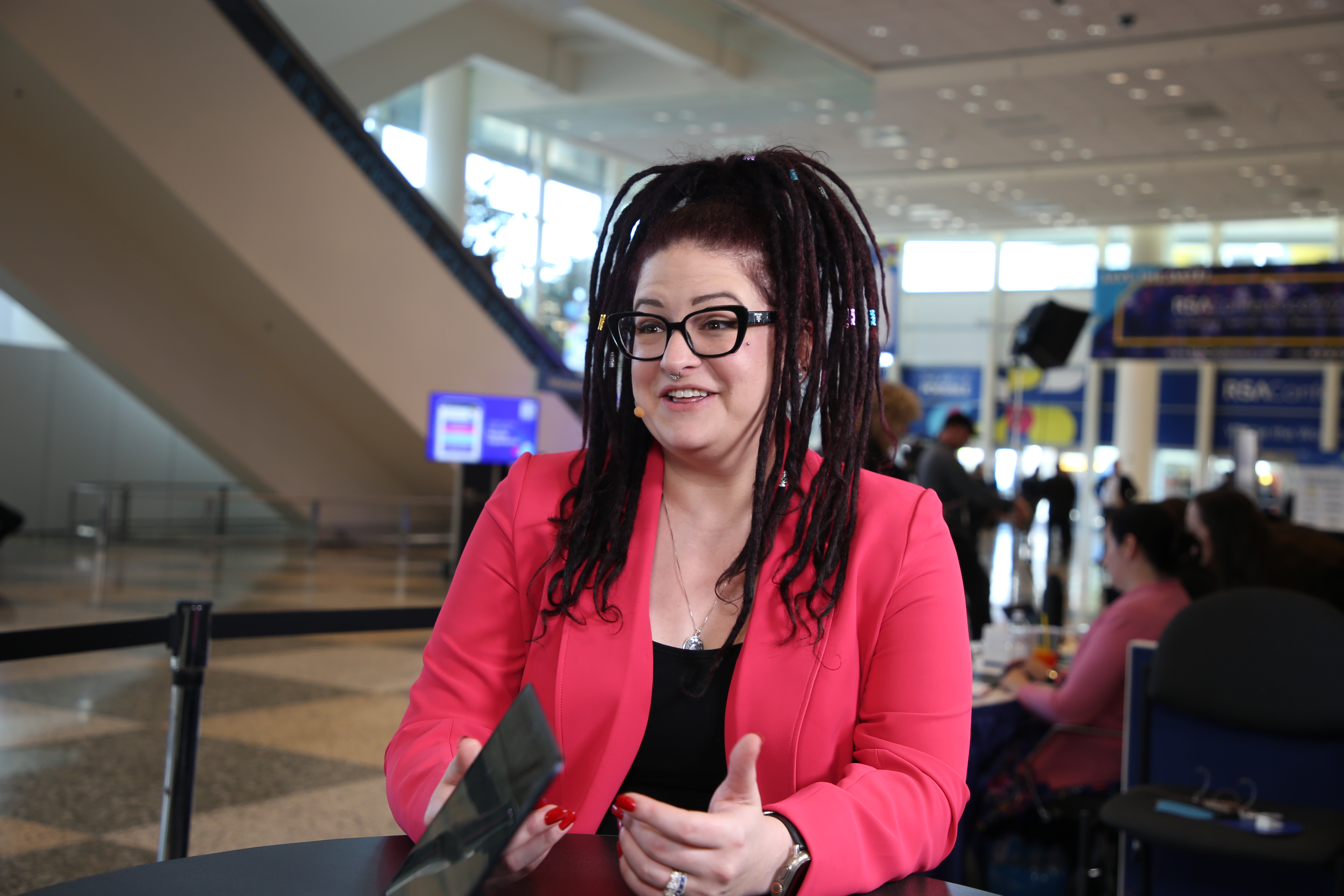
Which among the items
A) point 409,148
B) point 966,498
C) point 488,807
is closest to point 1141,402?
point 409,148

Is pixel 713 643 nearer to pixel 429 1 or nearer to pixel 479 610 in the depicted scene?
pixel 479 610

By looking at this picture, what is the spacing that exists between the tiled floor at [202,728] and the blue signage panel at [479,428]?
1481mm

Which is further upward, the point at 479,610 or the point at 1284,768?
the point at 479,610

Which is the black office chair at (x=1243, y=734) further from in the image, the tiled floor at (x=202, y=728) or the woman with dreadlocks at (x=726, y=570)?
the tiled floor at (x=202, y=728)

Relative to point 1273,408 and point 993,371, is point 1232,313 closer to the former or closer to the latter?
point 1273,408

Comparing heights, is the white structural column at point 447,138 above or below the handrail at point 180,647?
above

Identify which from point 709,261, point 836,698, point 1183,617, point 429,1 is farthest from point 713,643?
point 429,1

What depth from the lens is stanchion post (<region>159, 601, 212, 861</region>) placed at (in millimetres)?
2350

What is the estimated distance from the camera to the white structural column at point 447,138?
47.2ft

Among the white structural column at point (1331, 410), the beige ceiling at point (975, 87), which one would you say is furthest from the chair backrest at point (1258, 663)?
the white structural column at point (1331, 410)

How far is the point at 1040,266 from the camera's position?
22.9 metres

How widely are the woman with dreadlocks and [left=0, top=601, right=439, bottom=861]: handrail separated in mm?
960

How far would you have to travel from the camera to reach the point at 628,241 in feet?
5.04

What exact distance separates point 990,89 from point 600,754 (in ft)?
45.9
